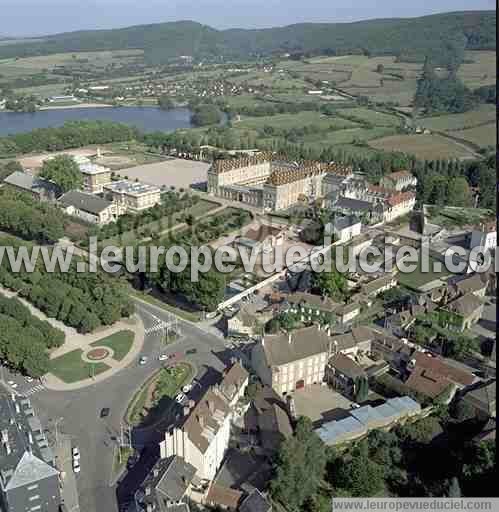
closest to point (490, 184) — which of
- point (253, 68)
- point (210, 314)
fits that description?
point (210, 314)

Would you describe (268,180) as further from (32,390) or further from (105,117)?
(105,117)

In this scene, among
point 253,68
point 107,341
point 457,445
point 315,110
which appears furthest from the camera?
point 253,68

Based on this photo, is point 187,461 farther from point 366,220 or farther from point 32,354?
point 366,220

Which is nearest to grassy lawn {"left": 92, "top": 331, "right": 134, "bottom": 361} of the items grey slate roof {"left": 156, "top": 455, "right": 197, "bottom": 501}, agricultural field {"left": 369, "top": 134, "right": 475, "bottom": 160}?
grey slate roof {"left": 156, "top": 455, "right": 197, "bottom": 501}

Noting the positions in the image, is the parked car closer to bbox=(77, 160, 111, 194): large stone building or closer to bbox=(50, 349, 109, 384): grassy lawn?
bbox=(50, 349, 109, 384): grassy lawn

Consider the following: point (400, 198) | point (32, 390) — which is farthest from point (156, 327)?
point (400, 198)

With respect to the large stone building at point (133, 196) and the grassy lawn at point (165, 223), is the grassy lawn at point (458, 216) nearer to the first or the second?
the grassy lawn at point (165, 223)

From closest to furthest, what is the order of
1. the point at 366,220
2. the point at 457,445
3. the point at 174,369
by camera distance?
the point at 457,445
the point at 174,369
the point at 366,220

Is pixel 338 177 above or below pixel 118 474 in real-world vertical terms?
above
